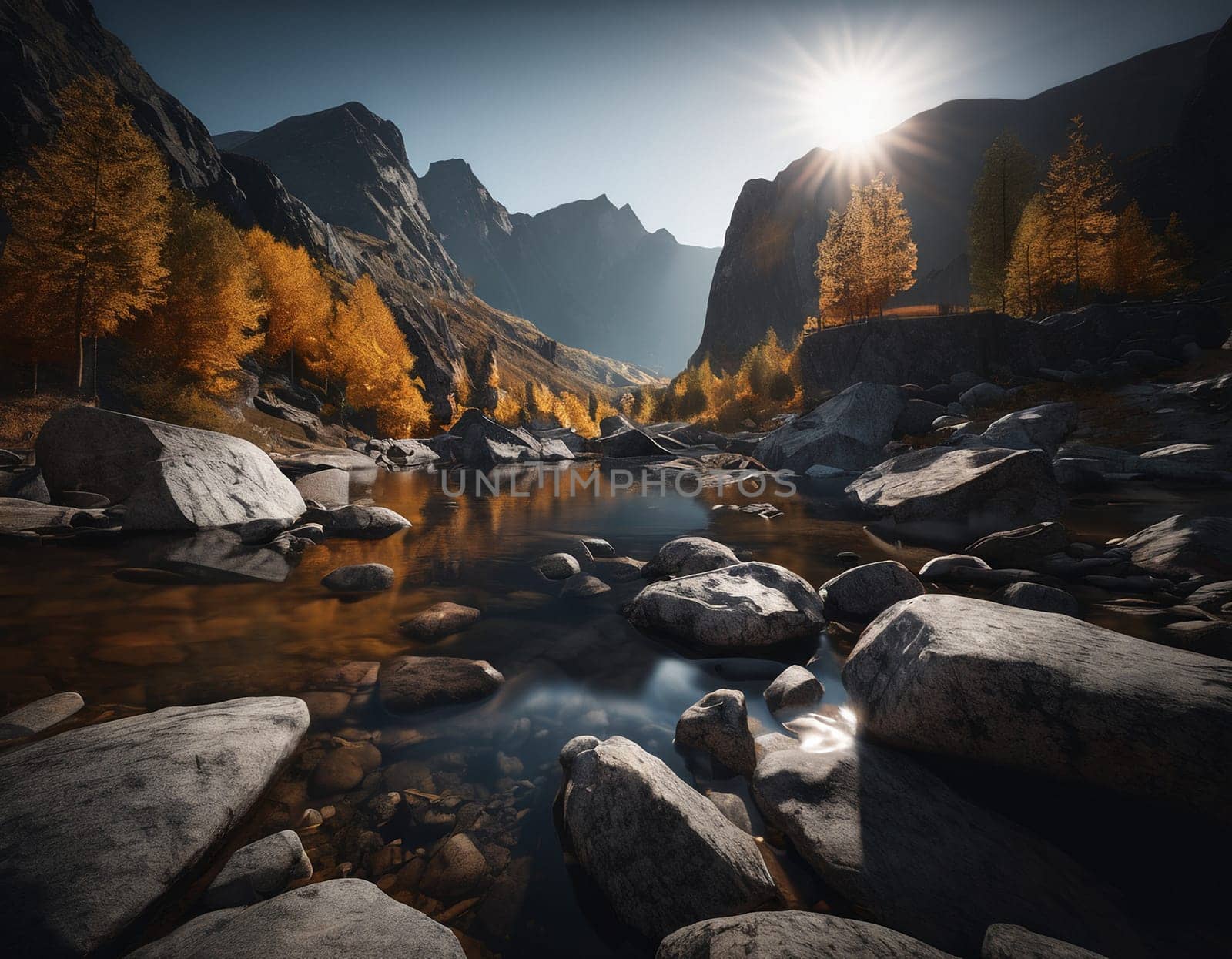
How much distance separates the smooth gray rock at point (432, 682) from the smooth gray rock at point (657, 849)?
2.12 metres

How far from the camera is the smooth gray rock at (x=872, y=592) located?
642 centimetres

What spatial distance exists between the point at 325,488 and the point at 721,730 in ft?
63.1

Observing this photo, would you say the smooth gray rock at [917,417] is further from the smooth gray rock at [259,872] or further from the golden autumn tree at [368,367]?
the golden autumn tree at [368,367]

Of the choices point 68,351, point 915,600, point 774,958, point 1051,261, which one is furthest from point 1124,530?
point 68,351

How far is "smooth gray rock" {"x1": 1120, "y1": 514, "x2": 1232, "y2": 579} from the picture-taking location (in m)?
6.78

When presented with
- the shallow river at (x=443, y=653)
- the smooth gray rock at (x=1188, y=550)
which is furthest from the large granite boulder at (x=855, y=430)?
the smooth gray rock at (x=1188, y=550)

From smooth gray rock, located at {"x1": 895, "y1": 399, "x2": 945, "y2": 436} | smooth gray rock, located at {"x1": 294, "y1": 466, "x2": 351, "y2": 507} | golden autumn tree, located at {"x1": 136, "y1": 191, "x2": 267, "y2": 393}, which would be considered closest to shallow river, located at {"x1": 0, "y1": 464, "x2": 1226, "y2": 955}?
smooth gray rock, located at {"x1": 294, "y1": 466, "x2": 351, "y2": 507}

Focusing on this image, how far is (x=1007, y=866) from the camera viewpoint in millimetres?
2674

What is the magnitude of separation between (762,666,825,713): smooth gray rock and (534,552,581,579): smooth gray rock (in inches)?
188

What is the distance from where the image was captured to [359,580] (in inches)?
313

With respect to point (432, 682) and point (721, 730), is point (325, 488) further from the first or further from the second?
point (721, 730)

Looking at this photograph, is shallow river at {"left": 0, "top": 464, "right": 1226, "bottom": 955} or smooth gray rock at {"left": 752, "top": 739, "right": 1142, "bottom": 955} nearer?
smooth gray rock at {"left": 752, "top": 739, "right": 1142, "bottom": 955}

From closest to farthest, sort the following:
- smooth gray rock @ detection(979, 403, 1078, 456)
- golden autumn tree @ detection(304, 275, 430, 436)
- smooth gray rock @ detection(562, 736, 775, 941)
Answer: smooth gray rock @ detection(562, 736, 775, 941) < smooth gray rock @ detection(979, 403, 1078, 456) < golden autumn tree @ detection(304, 275, 430, 436)

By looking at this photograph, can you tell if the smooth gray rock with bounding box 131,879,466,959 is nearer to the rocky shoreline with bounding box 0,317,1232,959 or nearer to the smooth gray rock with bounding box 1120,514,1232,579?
the rocky shoreline with bounding box 0,317,1232,959
